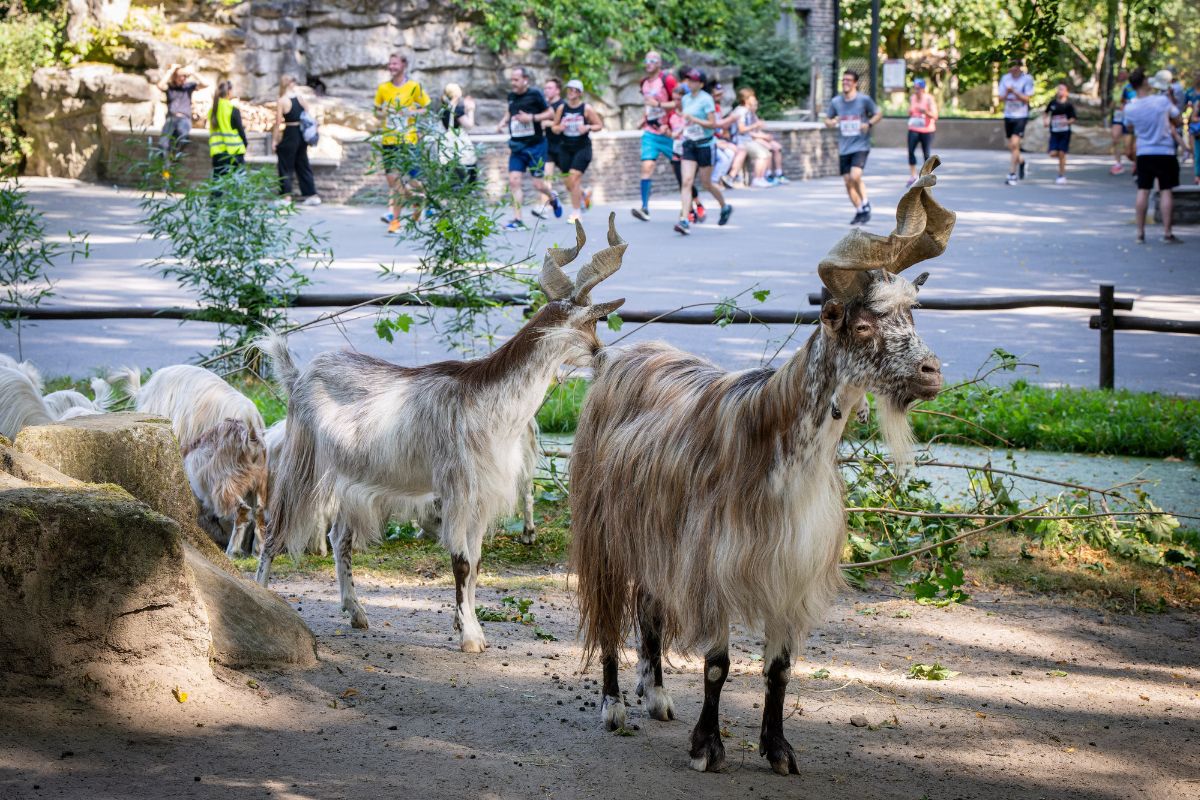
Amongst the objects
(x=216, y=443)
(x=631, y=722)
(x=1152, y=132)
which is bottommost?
(x=631, y=722)

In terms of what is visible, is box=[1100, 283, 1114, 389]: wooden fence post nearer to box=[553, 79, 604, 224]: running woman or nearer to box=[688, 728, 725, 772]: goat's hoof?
box=[688, 728, 725, 772]: goat's hoof

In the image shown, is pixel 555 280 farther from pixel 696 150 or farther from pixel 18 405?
pixel 696 150

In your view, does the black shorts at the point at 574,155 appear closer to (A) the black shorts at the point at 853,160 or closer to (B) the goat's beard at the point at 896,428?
(A) the black shorts at the point at 853,160

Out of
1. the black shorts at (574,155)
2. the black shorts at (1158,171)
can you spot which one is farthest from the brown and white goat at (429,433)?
the black shorts at (574,155)

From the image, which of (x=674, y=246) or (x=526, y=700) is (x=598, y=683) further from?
(x=674, y=246)

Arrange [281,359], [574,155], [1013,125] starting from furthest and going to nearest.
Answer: [1013,125]
[574,155]
[281,359]

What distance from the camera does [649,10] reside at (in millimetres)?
30781

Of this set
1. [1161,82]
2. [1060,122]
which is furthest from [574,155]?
[1060,122]

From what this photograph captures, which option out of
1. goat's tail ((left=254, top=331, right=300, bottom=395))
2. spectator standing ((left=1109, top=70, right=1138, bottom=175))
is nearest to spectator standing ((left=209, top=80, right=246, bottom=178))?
goat's tail ((left=254, top=331, right=300, bottom=395))

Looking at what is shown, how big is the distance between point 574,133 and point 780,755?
580 inches

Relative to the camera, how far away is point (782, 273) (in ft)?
46.7

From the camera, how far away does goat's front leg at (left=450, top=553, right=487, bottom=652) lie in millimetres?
5309

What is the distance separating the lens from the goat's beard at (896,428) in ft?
12.2

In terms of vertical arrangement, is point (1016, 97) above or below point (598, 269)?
above
